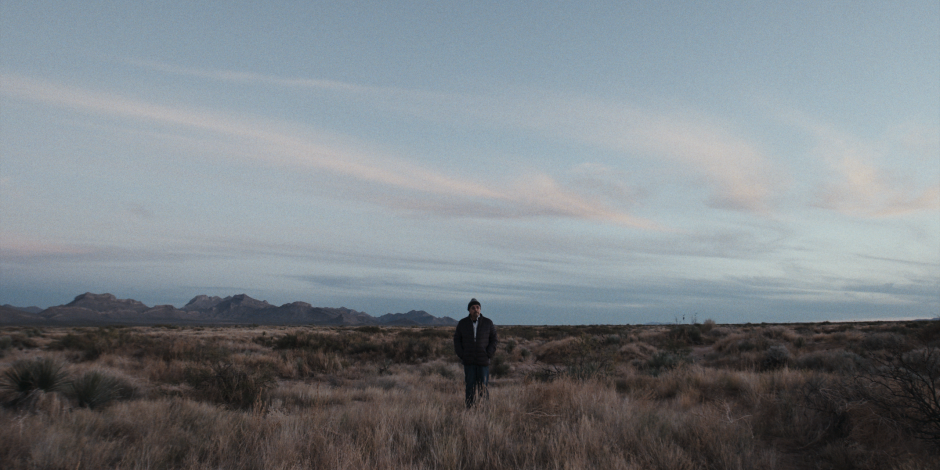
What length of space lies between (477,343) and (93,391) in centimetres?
681

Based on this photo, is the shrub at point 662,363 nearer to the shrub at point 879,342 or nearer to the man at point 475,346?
the shrub at point 879,342

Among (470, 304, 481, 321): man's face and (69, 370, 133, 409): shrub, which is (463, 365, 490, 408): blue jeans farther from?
(69, 370, 133, 409): shrub

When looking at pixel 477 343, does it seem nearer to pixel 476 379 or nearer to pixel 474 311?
pixel 474 311

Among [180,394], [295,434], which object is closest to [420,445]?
[295,434]

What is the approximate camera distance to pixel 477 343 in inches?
351

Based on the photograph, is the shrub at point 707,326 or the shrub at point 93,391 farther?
the shrub at point 707,326

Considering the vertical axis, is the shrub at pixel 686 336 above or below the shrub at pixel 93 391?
below

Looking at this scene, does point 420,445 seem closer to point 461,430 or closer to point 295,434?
point 461,430

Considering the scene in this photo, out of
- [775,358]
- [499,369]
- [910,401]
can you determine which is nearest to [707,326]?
[775,358]

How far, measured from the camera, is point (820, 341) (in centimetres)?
2247

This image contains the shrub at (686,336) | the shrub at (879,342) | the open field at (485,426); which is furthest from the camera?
the shrub at (686,336)

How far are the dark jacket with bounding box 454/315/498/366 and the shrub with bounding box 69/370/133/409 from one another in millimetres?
6289

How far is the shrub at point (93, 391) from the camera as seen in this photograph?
8141 millimetres

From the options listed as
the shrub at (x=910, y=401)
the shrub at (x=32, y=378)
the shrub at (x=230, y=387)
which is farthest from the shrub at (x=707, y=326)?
the shrub at (x=32, y=378)
